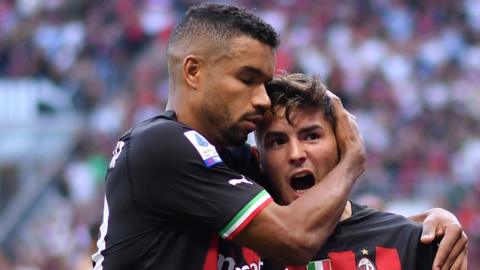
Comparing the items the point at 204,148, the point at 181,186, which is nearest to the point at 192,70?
the point at 204,148

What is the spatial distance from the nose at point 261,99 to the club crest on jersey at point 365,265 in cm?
71

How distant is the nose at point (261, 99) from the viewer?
408 centimetres

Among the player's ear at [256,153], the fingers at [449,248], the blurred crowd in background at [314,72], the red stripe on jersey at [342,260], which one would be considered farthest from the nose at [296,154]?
the blurred crowd in background at [314,72]

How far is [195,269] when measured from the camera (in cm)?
393

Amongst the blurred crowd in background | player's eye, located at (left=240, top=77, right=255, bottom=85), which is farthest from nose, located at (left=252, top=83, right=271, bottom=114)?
the blurred crowd in background

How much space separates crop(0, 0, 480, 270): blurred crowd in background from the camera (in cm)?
1147

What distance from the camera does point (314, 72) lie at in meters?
11.7

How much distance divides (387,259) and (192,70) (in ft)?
3.46

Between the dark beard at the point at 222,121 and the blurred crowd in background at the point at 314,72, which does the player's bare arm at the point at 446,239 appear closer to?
the dark beard at the point at 222,121

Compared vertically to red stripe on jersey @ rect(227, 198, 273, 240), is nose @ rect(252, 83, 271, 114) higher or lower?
higher

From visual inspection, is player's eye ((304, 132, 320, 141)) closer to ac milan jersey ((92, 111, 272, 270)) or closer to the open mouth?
the open mouth

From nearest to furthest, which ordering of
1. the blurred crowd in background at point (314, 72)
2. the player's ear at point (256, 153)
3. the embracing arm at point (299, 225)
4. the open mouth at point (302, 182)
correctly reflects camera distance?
the embracing arm at point (299, 225) → the open mouth at point (302, 182) → the player's ear at point (256, 153) → the blurred crowd in background at point (314, 72)

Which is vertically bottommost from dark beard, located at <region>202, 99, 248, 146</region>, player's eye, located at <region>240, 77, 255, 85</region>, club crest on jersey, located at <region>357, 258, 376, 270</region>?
club crest on jersey, located at <region>357, 258, 376, 270</region>

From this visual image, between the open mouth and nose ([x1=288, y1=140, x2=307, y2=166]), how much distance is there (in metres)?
0.07
